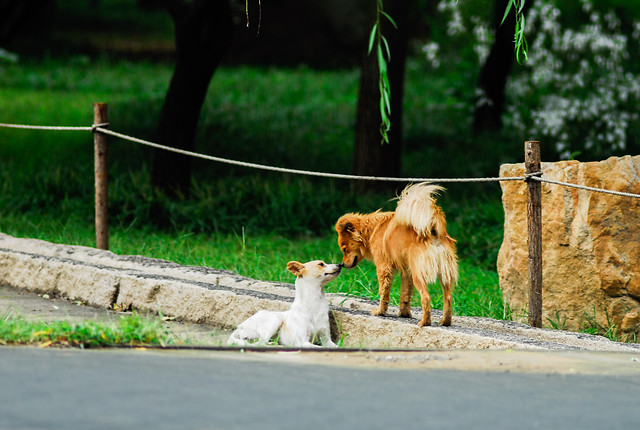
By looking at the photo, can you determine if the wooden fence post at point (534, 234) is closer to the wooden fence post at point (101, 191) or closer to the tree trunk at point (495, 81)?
the wooden fence post at point (101, 191)

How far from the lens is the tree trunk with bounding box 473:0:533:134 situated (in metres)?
15.1

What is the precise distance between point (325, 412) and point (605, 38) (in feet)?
37.0

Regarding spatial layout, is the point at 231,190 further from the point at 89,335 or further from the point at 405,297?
the point at 89,335

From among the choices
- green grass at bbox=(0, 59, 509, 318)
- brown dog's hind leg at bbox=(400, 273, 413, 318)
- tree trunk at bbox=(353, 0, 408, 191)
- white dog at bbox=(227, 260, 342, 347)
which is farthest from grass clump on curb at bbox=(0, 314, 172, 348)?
tree trunk at bbox=(353, 0, 408, 191)

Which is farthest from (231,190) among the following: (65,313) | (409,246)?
(409,246)

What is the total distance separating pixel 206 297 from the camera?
5973 millimetres

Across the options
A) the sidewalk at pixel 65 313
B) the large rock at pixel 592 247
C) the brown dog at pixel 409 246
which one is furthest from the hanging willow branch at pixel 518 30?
the sidewalk at pixel 65 313

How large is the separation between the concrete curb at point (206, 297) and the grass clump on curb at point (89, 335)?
4.73 ft

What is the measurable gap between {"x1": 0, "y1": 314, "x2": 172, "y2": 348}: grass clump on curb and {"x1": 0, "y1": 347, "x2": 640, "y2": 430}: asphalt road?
8.8 inches

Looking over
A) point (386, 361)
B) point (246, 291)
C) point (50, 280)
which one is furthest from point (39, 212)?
point (386, 361)

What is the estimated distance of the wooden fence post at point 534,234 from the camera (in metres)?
5.75

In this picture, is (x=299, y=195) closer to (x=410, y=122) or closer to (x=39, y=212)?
(x=39, y=212)

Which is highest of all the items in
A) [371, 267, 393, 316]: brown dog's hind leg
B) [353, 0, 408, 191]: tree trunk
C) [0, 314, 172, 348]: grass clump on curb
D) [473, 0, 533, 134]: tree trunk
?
[473, 0, 533, 134]: tree trunk

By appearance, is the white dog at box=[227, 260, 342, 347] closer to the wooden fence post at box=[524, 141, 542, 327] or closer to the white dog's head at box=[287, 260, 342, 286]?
the white dog's head at box=[287, 260, 342, 286]
